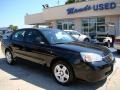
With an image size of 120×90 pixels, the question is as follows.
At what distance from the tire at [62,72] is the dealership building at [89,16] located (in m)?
17.4

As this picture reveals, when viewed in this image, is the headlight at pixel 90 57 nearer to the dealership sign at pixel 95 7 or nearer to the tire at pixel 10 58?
the tire at pixel 10 58

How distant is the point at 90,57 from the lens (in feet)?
17.4

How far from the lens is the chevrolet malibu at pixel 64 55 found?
5266 millimetres

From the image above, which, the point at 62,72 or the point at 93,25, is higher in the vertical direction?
the point at 93,25

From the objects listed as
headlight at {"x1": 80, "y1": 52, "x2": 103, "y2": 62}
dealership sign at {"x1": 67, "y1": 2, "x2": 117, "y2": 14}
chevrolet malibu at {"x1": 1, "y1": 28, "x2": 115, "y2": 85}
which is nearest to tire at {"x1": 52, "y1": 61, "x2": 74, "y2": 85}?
chevrolet malibu at {"x1": 1, "y1": 28, "x2": 115, "y2": 85}

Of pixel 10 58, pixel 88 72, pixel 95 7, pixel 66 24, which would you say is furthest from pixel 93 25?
pixel 88 72

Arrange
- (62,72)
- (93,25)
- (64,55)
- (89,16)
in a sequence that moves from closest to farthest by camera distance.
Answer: (64,55) → (62,72) → (89,16) → (93,25)

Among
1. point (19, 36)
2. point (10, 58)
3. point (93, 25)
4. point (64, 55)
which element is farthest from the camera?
point (93, 25)

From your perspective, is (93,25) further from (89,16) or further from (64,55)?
(64,55)

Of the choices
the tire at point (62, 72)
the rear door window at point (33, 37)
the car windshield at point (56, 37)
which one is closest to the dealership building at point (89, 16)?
the car windshield at point (56, 37)

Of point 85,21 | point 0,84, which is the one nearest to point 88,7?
point 85,21

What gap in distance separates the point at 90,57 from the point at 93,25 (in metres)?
→ 20.7

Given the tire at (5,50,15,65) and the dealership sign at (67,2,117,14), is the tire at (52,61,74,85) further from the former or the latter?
the dealership sign at (67,2,117,14)

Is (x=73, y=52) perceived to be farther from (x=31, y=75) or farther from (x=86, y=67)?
(x=31, y=75)
